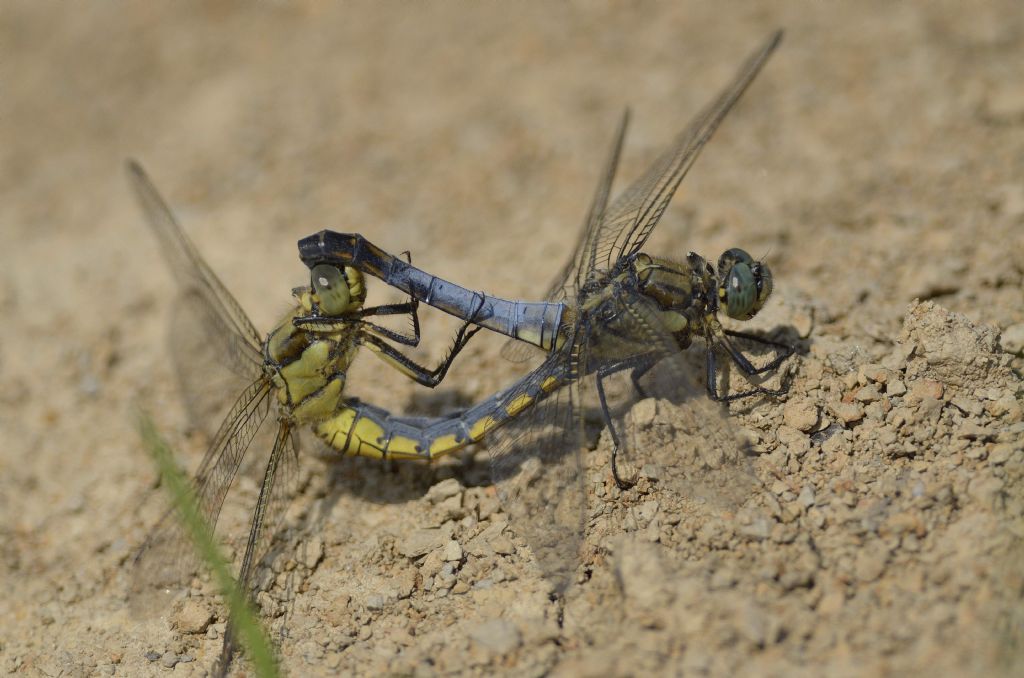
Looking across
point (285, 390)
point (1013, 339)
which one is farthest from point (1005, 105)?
point (285, 390)

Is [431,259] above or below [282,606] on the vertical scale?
above

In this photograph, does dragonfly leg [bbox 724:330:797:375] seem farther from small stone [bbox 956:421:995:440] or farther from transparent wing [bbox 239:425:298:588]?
transparent wing [bbox 239:425:298:588]

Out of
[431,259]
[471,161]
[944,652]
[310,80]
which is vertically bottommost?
[944,652]

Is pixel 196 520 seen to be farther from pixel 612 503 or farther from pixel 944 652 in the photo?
pixel 944 652

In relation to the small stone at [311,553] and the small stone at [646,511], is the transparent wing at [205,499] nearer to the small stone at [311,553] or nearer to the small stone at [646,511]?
the small stone at [311,553]

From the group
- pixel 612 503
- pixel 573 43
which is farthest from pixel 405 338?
pixel 573 43

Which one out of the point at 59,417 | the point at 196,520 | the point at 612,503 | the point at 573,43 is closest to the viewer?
the point at 196,520

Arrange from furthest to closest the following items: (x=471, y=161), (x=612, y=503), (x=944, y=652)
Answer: (x=471, y=161) < (x=612, y=503) < (x=944, y=652)
